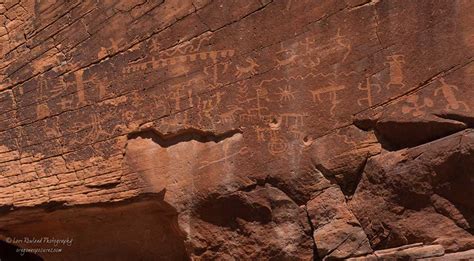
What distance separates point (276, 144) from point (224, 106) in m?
0.39

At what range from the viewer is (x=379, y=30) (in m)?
3.40

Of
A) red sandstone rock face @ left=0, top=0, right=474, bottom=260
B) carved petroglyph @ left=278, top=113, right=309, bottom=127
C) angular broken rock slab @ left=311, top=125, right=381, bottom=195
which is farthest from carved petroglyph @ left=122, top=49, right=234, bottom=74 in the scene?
angular broken rock slab @ left=311, top=125, right=381, bottom=195

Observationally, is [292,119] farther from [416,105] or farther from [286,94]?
[416,105]

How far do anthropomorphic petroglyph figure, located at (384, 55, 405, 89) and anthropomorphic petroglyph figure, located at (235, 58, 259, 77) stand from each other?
0.76 metres

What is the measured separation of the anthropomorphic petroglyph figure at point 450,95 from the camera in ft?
10.3

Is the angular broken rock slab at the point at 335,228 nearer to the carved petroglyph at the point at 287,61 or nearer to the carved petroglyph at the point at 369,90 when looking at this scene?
the carved petroglyph at the point at 369,90

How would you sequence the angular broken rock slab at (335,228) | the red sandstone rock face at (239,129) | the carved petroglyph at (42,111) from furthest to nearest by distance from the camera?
1. the carved petroglyph at (42,111)
2. the angular broken rock slab at (335,228)
3. the red sandstone rock face at (239,129)

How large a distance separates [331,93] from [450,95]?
Result: 23.9 inches

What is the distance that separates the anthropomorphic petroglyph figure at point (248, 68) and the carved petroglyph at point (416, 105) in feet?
2.86

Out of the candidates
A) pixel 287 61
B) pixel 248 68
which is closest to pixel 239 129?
pixel 248 68

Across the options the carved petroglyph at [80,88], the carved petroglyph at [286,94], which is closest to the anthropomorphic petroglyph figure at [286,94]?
the carved petroglyph at [286,94]

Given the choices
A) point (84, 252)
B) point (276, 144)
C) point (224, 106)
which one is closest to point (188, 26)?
point (224, 106)

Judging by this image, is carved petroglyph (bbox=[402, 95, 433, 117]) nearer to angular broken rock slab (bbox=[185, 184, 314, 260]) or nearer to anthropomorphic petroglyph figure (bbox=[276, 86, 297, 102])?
anthropomorphic petroglyph figure (bbox=[276, 86, 297, 102])

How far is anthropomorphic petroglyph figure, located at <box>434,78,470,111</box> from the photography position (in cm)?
314
